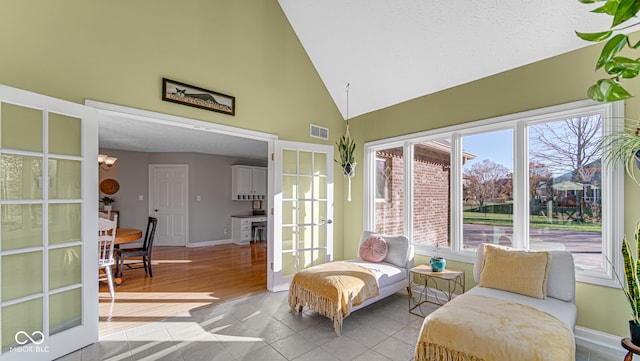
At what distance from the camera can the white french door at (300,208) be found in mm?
4023

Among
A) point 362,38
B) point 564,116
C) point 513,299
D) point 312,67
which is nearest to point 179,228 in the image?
point 312,67

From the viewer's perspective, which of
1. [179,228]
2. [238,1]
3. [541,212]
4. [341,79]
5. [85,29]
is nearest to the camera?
[85,29]

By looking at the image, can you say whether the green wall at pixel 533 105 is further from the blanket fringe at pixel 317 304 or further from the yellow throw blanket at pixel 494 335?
the blanket fringe at pixel 317 304

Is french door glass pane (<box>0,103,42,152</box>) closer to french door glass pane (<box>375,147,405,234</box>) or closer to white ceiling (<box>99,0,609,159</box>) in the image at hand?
white ceiling (<box>99,0,609,159</box>)

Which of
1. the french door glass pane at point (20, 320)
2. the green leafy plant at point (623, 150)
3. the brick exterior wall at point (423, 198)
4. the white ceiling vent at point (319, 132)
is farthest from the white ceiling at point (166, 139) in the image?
the green leafy plant at point (623, 150)

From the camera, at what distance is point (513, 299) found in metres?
2.40

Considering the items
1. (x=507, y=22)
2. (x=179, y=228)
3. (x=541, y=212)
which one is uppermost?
(x=507, y=22)

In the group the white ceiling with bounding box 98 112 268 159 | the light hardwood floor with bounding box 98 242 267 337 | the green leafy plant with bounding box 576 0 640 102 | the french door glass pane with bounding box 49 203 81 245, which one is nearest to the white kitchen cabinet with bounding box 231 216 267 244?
the light hardwood floor with bounding box 98 242 267 337

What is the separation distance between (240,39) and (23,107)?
230cm

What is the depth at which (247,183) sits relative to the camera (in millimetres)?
8141

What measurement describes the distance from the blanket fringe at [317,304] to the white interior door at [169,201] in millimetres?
5130

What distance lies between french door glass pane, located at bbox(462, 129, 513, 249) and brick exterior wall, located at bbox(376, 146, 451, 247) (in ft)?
0.83

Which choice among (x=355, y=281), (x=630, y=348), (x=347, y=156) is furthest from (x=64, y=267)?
(x=630, y=348)

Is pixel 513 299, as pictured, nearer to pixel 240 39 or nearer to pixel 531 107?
pixel 531 107
